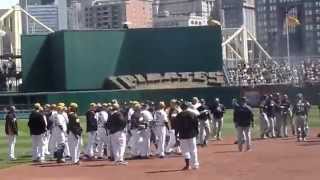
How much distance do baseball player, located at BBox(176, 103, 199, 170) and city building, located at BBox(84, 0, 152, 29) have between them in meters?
147

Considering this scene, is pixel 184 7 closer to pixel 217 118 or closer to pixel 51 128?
pixel 217 118

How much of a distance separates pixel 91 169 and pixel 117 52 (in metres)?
33.9

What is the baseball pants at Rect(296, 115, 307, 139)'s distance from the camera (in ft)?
Result: 84.7

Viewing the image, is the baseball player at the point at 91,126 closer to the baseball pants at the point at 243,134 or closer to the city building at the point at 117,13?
the baseball pants at the point at 243,134

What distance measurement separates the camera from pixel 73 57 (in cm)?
5125

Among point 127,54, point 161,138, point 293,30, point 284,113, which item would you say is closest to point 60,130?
point 161,138

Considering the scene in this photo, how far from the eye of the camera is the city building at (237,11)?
6288 inches

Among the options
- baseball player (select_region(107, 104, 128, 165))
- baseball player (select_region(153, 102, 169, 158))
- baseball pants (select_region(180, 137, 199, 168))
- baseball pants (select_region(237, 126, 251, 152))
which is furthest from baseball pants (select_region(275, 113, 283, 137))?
baseball pants (select_region(180, 137, 199, 168))

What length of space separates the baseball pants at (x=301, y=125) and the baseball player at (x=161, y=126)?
611 centimetres

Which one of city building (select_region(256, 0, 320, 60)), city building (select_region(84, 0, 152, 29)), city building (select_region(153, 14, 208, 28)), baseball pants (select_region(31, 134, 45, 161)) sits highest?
city building (select_region(84, 0, 152, 29))

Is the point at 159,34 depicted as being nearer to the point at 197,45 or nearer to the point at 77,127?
the point at 197,45

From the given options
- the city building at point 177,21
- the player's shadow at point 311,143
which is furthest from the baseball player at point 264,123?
the city building at point 177,21

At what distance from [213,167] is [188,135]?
48.2 inches

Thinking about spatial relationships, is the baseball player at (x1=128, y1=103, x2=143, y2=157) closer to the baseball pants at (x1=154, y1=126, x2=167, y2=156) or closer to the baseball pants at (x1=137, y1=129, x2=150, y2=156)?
the baseball pants at (x1=137, y1=129, x2=150, y2=156)
